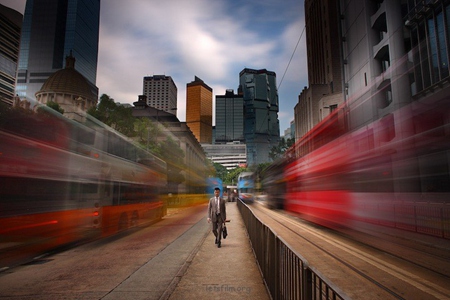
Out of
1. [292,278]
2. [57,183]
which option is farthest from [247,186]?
[292,278]

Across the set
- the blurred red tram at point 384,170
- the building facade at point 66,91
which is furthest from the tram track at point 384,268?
the building facade at point 66,91

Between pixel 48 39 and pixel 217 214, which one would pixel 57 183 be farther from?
pixel 48 39

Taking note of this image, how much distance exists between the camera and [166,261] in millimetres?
7711

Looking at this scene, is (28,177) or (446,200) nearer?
Result: (28,177)

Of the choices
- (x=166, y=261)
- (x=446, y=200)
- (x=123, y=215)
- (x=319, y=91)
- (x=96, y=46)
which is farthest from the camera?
(x=96, y=46)

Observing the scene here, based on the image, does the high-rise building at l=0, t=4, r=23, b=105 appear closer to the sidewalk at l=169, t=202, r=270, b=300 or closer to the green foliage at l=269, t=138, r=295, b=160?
the green foliage at l=269, t=138, r=295, b=160

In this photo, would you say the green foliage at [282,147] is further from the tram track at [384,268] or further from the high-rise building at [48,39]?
the high-rise building at [48,39]

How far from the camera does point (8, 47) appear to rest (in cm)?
7538

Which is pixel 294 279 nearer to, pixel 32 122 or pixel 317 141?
pixel 32 122

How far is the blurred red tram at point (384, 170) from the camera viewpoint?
7.91 meters

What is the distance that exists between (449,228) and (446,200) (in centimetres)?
128

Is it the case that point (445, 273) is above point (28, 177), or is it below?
below

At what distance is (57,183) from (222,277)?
20.4 ft

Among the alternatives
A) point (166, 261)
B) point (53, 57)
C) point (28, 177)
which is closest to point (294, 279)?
point (166, 261)
